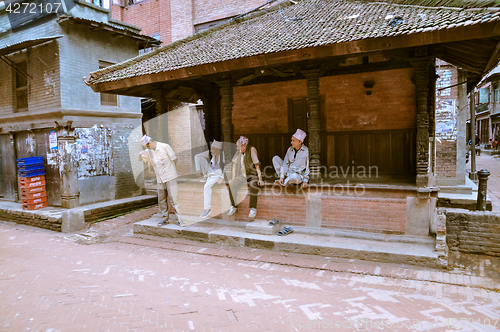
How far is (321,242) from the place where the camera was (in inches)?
240

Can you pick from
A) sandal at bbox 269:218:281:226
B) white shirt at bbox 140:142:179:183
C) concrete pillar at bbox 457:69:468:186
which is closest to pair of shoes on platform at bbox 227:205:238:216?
sandal at bbox 269:218:281:226

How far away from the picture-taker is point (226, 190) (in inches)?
299

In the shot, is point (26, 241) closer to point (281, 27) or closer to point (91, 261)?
point (91, 261)

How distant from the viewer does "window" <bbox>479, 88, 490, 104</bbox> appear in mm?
30487

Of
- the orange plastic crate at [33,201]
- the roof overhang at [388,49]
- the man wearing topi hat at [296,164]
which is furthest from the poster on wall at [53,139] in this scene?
the man wearing topi hat at [296,164]

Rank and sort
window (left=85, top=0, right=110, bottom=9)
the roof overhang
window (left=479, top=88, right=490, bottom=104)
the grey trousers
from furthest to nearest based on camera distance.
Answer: window (left=479, top=88, right=490, bottom=104) → window (left=85, top=0, right=110, bottom=9) → the grey trousers → the roof overhang

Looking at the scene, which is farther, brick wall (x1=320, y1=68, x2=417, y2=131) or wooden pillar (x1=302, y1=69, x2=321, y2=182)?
brick wall (x1=320, y1=68, x2=417, y2=131)

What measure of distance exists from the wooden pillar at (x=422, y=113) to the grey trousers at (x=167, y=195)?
5.40m

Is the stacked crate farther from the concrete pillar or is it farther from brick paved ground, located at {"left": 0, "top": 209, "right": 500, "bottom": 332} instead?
the concrete pillar

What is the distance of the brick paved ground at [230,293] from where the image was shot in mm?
3805

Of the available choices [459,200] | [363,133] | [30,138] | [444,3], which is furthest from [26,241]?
[459,200]

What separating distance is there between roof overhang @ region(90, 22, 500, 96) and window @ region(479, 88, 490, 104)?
29.5 metres

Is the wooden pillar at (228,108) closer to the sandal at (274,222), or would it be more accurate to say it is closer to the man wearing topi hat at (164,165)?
the man wearing topi hat at (164,165)

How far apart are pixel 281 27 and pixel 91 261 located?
22.4 feet
